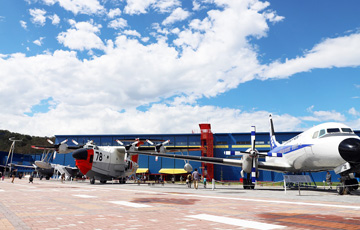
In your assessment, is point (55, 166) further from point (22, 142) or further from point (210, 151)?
point (22, 142)

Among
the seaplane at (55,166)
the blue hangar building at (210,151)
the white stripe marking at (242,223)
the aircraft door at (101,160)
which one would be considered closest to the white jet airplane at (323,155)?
the white stripe marking at (242,223)

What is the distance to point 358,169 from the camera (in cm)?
1412

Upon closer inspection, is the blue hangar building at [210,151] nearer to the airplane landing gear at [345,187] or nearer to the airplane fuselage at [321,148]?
the airplane fuselage at [321,148]

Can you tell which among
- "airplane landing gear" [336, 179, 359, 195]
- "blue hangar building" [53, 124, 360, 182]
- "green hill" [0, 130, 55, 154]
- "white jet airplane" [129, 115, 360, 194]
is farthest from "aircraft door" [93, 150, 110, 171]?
"green hill" [0, 130, 55, 154]

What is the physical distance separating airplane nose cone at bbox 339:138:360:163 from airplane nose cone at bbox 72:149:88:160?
82.9 feet

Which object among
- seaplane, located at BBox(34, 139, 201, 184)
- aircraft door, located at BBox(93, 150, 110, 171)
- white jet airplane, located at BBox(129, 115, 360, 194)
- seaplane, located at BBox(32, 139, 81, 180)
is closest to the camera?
white jet airplane, located at BBox(129, 115, 360, 194)

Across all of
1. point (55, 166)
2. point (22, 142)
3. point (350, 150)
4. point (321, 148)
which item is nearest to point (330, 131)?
point (321, 148)

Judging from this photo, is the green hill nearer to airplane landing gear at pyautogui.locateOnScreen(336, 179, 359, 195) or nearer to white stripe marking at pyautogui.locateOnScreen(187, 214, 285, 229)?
airplane landing gear at pyautogui.locateOnScreen(336, 179, 359, 195)

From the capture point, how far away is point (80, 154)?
2934 cm

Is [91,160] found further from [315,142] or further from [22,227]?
[22,227]

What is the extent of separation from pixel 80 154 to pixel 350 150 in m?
25.8

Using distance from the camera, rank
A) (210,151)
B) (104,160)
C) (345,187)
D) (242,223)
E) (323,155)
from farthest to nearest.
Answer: (210,151) < (104,160) < (323,155) < (345,187) < (242,223)

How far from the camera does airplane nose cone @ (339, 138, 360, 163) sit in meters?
13.9

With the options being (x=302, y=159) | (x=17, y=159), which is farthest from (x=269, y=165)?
(x=17, y=159)
